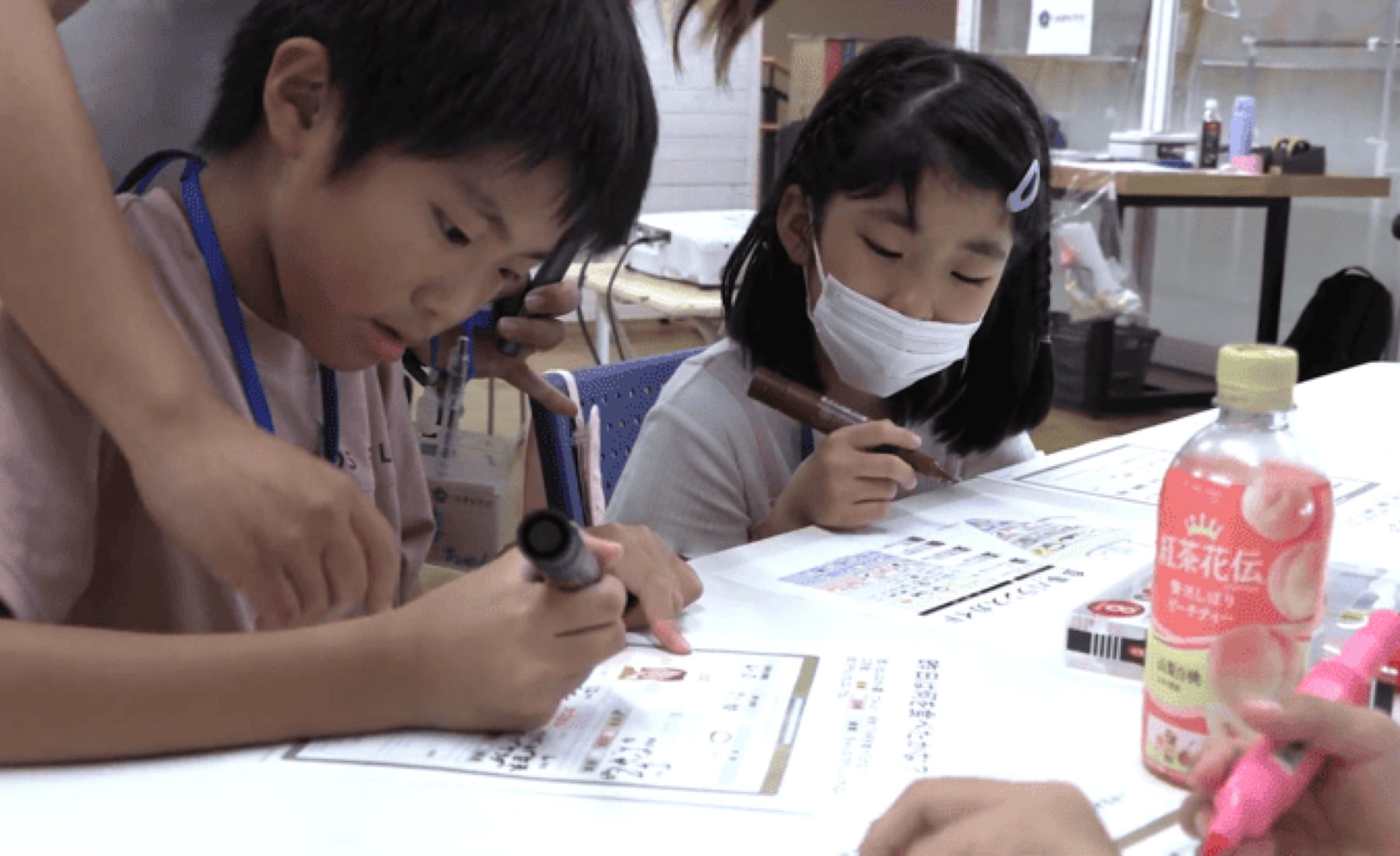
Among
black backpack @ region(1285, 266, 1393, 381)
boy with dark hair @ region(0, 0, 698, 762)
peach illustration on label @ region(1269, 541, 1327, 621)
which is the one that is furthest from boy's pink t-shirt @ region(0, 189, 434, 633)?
black backpack @ region(1285, 266, 1393, 381)

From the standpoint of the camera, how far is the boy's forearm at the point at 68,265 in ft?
2.05

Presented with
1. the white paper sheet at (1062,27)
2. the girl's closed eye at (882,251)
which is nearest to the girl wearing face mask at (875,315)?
the girl's closed eye at (882,251)

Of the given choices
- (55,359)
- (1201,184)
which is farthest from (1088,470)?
(1201,184)

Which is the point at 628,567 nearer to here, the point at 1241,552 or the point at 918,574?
the point at 918,574

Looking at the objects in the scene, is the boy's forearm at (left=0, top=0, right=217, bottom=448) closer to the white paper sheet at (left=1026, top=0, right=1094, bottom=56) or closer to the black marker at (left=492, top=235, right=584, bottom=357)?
the black marker at (left=492, top=235, right=584, bottom=357)

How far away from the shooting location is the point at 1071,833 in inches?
19.1

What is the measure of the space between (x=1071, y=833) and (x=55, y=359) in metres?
0.52

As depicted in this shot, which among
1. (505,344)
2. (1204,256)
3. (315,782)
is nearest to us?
(315,782)

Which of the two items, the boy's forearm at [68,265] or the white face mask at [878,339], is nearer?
the boy's forearm at [68,265]

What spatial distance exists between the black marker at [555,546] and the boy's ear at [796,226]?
780mm

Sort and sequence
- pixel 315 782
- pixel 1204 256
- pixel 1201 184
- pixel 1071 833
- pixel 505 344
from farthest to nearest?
1. pixel 1204 256
2. pixel 1201 184
3. pixel 505 344
4. pixel 315 782
5. pixel 1071 833

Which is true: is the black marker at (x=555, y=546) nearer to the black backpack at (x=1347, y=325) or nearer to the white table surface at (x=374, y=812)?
the white table surface at (x=374, y=812)

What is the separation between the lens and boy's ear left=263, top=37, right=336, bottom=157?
0.80 m

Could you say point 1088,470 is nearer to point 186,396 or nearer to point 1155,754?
point 1155,754
